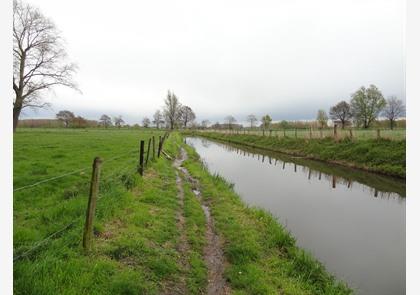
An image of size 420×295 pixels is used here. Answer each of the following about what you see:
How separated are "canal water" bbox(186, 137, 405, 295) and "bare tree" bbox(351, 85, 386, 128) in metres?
66.6

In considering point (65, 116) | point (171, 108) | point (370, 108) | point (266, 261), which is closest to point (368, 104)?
point (370, 108)

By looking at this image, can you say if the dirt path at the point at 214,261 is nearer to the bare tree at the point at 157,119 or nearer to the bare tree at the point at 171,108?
the bare tree at the point at 171,108

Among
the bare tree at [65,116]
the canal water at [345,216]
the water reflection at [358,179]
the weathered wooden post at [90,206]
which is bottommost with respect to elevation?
the canal water at [345,216]

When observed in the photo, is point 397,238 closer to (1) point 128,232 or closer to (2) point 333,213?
(2) point 333,213

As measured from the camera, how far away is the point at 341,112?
93.9 meters

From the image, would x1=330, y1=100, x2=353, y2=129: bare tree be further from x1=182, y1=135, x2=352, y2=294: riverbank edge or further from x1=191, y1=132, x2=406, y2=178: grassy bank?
x1=182, y1=135, x2=352, y2=294: riverbank edge

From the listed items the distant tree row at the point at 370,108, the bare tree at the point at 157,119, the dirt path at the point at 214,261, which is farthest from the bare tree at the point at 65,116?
the dirt path at the point at 214,261

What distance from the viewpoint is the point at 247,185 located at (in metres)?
13.1

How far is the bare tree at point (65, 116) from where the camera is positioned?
97.4 m

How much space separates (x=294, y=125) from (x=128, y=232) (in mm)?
93411

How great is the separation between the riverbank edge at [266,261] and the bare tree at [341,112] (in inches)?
3698

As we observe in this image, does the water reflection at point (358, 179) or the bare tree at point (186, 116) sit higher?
the bare tree at point (186, 116)
